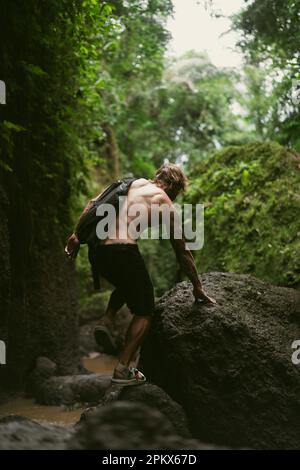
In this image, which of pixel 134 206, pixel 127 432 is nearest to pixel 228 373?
pixel 134 206

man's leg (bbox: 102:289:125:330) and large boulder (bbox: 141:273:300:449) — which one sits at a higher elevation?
man's leg (bbox: 102:289:125:330)

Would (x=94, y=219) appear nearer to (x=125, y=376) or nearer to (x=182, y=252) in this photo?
(x=182, y=252)

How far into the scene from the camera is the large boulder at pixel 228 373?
179 inches

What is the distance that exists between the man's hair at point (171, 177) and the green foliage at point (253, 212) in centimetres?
275

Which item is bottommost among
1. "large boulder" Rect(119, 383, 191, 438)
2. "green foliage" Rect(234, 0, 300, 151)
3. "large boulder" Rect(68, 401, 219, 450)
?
"large boulder" Rect(119, 383, 191, 438)

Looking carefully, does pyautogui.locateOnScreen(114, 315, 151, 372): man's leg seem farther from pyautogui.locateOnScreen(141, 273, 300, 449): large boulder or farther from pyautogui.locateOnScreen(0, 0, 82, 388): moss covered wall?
pyautogui.locateOnScreen(0, 0, 82, 388): moss covered wall

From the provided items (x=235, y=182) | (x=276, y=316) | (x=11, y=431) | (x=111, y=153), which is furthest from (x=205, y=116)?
(x=11, y=431)

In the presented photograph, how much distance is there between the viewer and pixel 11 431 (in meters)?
2.80

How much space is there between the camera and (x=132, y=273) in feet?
14.7

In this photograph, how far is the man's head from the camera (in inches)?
194

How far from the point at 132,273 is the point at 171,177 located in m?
1.15

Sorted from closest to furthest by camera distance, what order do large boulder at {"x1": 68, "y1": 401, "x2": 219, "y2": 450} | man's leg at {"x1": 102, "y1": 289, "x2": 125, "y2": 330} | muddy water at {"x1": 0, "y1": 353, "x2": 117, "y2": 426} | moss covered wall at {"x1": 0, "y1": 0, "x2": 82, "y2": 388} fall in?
large boulder at {"x1": 68, "y1": 401, "x2": 219, "y2": 450}, man's leg at {"x1": 102, "y1": 289, "x2": 125, "y2": 330}, muddy water at {"x1": 0, "y1": 353, "x2": 117, "y2": 426}, moss covered wall at {"x1": 0, "y1": 0, "x2": 82, "y2": 388}

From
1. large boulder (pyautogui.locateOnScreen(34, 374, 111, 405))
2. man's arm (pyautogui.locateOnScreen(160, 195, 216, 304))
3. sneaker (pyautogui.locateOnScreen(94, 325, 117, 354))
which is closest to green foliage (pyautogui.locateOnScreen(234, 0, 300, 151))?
man's arm (pyautogui.locateOnScreen(160, 195, 216, 304))

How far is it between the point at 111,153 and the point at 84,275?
529 cm
